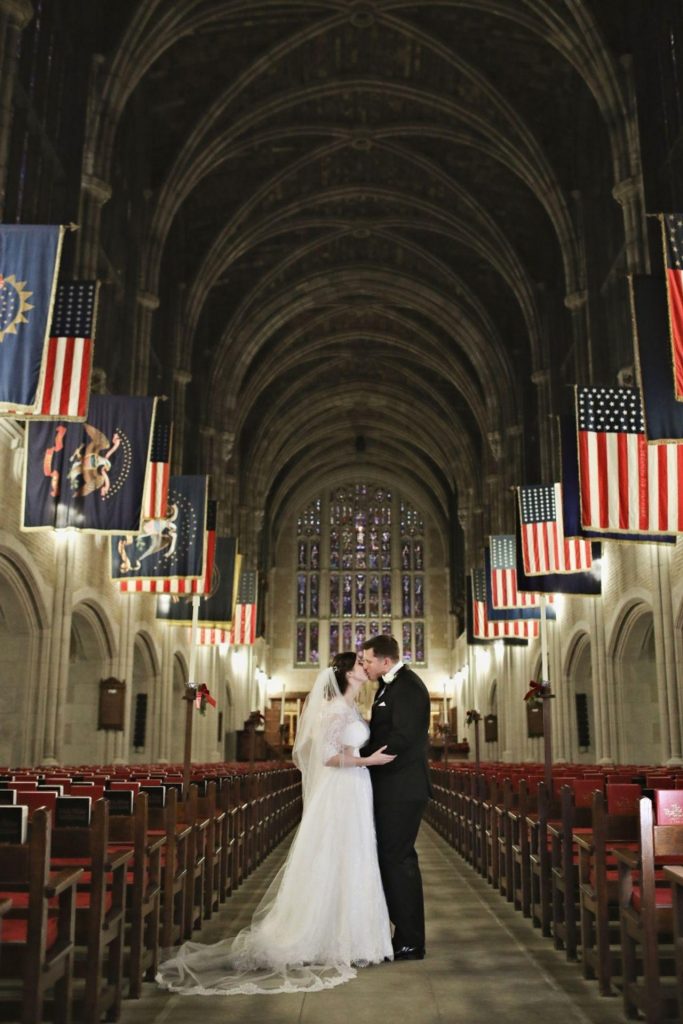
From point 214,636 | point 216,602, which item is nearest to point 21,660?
point 216,602

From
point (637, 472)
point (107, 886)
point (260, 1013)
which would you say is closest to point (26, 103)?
point (637, 472)

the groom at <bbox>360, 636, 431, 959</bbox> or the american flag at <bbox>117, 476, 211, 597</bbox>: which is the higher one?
the american flag at <bbox>117, 476, 211, 597</bbox>

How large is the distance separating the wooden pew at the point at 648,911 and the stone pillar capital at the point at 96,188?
17.2m

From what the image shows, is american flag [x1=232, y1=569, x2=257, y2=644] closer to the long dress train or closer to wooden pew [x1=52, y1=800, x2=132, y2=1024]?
the long dress train

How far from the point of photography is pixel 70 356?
38.3 ft

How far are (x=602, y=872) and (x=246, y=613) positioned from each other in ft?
77.5

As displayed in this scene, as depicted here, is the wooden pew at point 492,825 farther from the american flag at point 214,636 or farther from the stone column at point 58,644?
the american flag at point 214,636

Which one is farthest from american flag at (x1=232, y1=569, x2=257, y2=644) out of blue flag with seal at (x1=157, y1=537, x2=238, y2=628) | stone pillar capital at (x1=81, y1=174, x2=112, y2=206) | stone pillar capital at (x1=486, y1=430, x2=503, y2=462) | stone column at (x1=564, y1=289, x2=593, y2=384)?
stone pillar capital at (x1=81, y1=174, x2=112, y2=206)

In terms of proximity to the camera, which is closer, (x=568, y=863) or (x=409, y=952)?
(x=409, y=952)

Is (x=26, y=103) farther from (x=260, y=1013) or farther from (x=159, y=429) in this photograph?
(x=260, y=1013)

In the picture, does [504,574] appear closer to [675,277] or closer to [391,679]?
[675,277]

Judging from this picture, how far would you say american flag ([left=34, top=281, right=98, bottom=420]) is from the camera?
11.6 meters

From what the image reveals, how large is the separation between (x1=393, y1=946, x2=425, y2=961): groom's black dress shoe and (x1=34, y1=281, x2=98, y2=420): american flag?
7.37 m

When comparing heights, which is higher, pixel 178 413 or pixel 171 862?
pixel 178 413
